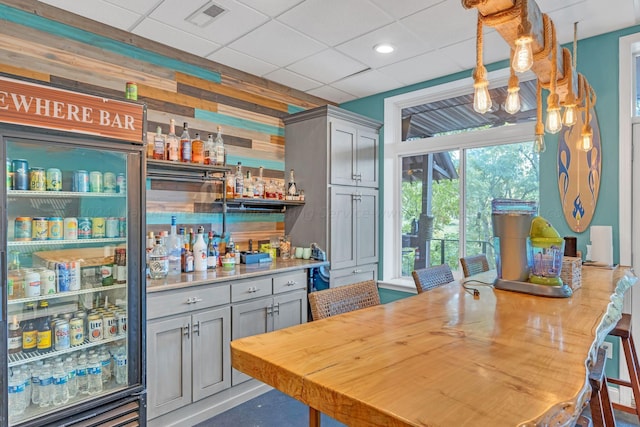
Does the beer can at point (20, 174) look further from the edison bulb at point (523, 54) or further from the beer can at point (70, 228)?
the edison bulb at point (523, 54)

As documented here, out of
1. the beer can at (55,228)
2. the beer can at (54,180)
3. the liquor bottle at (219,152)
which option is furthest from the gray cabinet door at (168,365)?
the liquor bottle at (219,152)

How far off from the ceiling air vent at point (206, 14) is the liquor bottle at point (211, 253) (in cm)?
152

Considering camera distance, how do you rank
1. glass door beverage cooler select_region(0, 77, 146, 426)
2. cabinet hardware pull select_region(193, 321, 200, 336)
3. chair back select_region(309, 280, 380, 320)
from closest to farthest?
chair back select_region(309, 280, 380, 320), glass door beverage cooler select_region(0, 77, 146, 426), cabinet hardware pull select_region(193, 321, 200, 336)

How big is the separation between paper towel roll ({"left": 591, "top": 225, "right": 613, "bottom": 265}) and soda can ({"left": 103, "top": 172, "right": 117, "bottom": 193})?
10.1 ft

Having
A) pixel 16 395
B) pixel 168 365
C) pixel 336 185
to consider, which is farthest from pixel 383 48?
pixel 16 395

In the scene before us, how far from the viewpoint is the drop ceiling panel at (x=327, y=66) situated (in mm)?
2986

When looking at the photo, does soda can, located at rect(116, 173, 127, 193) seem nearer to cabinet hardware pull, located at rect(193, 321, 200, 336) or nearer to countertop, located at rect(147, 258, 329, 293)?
countertop, located at rect(147, 258, 329, 293)

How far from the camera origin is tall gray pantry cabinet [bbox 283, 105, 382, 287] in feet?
10.9

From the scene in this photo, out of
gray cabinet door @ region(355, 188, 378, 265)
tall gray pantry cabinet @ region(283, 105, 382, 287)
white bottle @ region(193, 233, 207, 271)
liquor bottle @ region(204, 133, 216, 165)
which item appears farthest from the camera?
gray cabinet door @ region(355, 188, 378, 265)

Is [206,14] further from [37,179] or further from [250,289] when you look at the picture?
[250,289]

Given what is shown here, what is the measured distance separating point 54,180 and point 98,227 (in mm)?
324

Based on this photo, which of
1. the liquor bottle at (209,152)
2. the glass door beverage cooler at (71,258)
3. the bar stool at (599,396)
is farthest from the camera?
the liquor bottle at (209,152)

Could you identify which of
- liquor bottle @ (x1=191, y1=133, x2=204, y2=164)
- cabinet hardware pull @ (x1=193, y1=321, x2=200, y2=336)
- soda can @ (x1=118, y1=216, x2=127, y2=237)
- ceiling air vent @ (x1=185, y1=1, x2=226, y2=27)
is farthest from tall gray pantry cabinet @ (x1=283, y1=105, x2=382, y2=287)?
soda can @ (x1=118, y1=216, x2=127, y2=237)

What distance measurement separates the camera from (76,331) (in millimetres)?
1927
